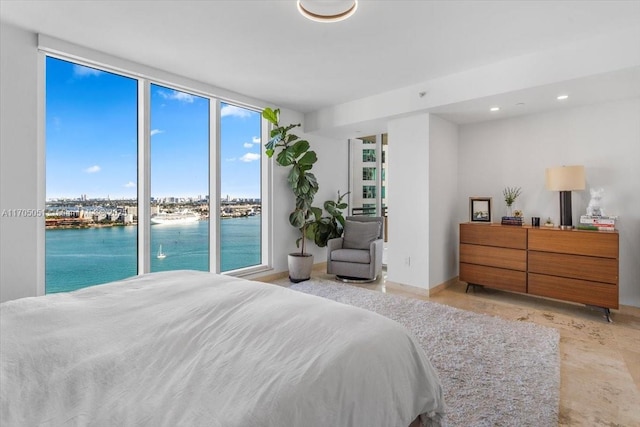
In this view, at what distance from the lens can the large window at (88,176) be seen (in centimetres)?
322

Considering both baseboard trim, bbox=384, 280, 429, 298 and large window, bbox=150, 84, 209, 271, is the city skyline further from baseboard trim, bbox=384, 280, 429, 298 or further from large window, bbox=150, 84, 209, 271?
baseboard trim, bbox=384, 280, 429, 298

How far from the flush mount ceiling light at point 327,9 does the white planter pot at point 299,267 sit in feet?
10.4

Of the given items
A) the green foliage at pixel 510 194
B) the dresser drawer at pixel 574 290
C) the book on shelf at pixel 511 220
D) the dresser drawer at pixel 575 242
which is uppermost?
the green foliage at pixel 510 194

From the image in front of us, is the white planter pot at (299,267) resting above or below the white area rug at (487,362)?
above

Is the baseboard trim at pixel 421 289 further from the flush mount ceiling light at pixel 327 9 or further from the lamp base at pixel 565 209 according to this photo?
the flush mount ceiling light at pixel 327 9

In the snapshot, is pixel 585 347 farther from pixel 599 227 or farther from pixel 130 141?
pixel 130 141

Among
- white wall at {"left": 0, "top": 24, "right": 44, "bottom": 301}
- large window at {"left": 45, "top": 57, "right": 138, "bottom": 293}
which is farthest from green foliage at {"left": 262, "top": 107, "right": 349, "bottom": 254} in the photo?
white wall at {"left": 0, "top": 24, "right": 44, "bottom": 301}

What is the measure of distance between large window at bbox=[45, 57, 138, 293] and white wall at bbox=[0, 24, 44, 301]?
7.4 inches

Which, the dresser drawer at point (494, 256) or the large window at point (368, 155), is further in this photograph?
the large window at point (368, 155)

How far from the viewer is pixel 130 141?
3658 millimetres

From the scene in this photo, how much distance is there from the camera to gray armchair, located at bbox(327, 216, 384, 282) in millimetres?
4590

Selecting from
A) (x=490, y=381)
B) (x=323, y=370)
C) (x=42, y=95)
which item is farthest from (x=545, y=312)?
(x=42, y=95)

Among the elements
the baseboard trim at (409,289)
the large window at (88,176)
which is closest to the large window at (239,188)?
the large window at (88,176)

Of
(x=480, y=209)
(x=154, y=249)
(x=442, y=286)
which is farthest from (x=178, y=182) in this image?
(x=480, y=209)
